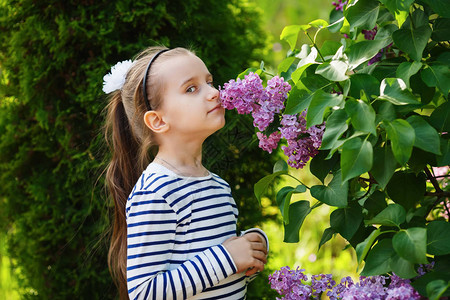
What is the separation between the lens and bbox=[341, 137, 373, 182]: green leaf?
39.6 inches

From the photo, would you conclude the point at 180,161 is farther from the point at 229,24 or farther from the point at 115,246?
the point at 229,24

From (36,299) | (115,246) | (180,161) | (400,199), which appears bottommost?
(36,299)

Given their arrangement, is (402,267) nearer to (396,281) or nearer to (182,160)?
(396,281)

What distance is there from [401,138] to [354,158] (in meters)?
0.09

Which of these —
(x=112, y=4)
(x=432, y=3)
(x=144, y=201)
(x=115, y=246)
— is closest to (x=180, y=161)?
(x=144, y=201)

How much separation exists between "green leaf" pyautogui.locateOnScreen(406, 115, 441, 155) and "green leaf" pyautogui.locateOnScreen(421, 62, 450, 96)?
0.13 m

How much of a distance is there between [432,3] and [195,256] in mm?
827

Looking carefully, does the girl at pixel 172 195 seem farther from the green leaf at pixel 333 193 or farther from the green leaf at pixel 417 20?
the green leaf at pixel 417 20

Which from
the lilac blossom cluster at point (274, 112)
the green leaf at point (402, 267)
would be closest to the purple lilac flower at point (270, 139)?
the lilac blossom cluster at point (274, 112)

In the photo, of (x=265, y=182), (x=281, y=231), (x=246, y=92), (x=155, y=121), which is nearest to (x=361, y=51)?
(x=246, y=92)

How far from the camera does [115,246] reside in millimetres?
1726

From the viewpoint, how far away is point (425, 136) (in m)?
1.03

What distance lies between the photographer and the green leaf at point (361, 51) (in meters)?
1.20

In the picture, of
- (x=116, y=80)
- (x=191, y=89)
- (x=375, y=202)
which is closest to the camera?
(x=375, y=202)
